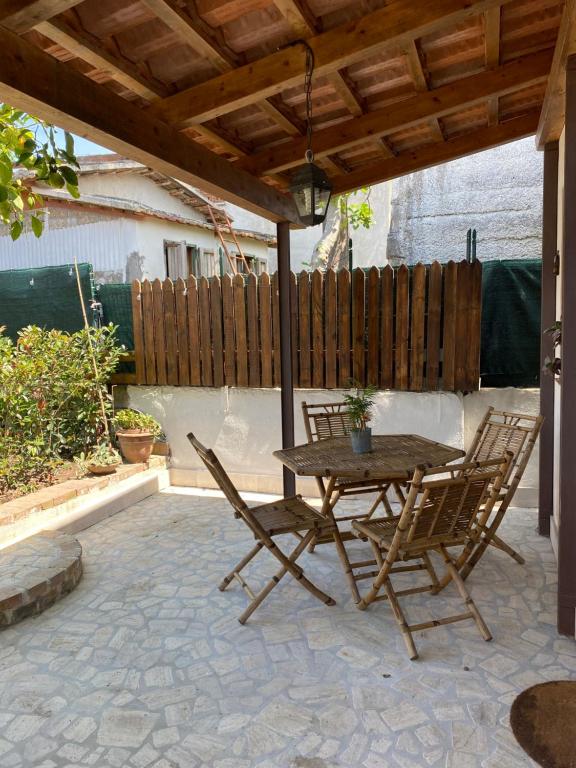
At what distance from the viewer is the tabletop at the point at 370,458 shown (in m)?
2.87

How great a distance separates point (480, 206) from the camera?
29.4ft

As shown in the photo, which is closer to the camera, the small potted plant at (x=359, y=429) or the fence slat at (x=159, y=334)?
the small potted plant at (x=359, y=429)

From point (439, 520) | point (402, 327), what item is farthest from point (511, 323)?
point (439, 520)

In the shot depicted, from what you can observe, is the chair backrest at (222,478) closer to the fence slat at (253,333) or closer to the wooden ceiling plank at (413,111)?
the wooden ceiling plank at (413,111)

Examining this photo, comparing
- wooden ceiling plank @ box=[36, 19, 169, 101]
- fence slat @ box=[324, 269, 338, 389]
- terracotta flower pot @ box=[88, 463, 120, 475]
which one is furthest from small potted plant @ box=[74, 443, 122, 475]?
wooden ceiling plank @ box=[36, 19, 169, 101]

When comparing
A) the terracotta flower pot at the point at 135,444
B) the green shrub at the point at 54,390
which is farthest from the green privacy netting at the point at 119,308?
the terracotta flower pot at the point at 135,444

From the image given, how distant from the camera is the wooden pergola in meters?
2.25

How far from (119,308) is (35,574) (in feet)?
11.4

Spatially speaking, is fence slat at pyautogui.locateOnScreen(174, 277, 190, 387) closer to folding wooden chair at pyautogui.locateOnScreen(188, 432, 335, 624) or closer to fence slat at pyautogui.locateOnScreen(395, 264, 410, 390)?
fence slat at pyautogui.locateOnScreen(395, 264, 410, 390)

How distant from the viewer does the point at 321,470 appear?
2.89m

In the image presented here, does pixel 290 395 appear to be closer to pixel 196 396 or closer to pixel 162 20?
pixel 196 396

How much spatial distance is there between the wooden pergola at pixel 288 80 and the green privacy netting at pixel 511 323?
1.91 ft

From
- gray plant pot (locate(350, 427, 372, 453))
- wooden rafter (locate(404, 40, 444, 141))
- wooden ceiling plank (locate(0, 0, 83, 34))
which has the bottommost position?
gray plant pot (locate(350, 427, 372, 453))

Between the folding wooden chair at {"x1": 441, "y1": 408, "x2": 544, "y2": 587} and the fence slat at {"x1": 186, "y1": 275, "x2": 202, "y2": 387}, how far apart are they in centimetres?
Answer: 288
